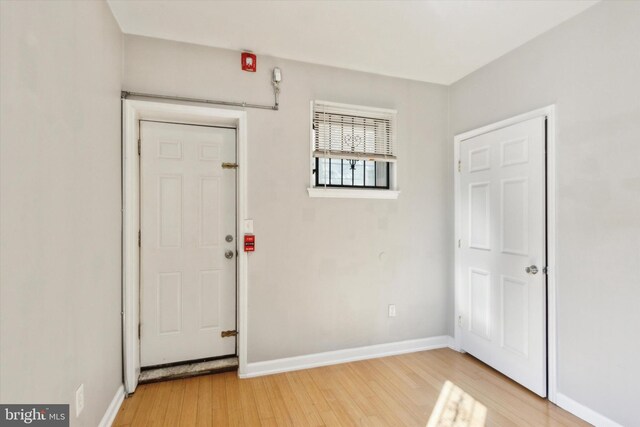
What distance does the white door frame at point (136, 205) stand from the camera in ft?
7.67

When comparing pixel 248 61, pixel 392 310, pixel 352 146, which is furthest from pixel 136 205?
pixel 392 310

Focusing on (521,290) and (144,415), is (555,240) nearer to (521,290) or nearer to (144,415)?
(521,290)

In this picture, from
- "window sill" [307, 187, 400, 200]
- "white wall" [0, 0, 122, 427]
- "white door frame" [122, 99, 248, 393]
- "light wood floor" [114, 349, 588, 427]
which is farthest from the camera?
"window sill" [307, 187, 400, 200]

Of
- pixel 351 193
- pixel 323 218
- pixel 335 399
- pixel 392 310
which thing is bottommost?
pixel 335 399

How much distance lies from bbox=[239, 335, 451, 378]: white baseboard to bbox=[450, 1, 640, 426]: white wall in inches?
47.0

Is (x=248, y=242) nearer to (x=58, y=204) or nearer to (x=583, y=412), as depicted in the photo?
(x=58, y=204)

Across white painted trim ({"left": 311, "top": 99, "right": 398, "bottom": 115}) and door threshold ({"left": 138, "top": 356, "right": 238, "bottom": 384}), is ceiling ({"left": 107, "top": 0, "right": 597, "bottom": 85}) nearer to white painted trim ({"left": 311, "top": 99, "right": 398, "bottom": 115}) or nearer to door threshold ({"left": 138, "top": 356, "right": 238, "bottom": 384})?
white painted trim ({"left": 311, "top": 99, "right": 398, "bottom": 115})

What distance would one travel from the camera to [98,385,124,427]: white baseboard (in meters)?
1.96

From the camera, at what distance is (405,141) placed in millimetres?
3197

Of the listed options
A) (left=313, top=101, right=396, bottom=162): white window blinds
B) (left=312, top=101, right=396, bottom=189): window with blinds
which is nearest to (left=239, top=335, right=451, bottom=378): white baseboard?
(left=312, top=101, right=396, bottom=189): window with blinds

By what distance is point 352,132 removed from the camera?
9.89 ft

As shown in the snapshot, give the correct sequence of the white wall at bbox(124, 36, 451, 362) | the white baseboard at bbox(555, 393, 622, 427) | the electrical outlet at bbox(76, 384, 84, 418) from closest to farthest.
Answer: the electrical outlet at bbox(76, 384, 84, 418), the white baseboard at bbox(555, 393, 622, 427), the white wall at bbox(124, 36, 451, 362)

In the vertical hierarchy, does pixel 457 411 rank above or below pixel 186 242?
below

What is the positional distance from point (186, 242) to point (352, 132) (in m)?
1.84
